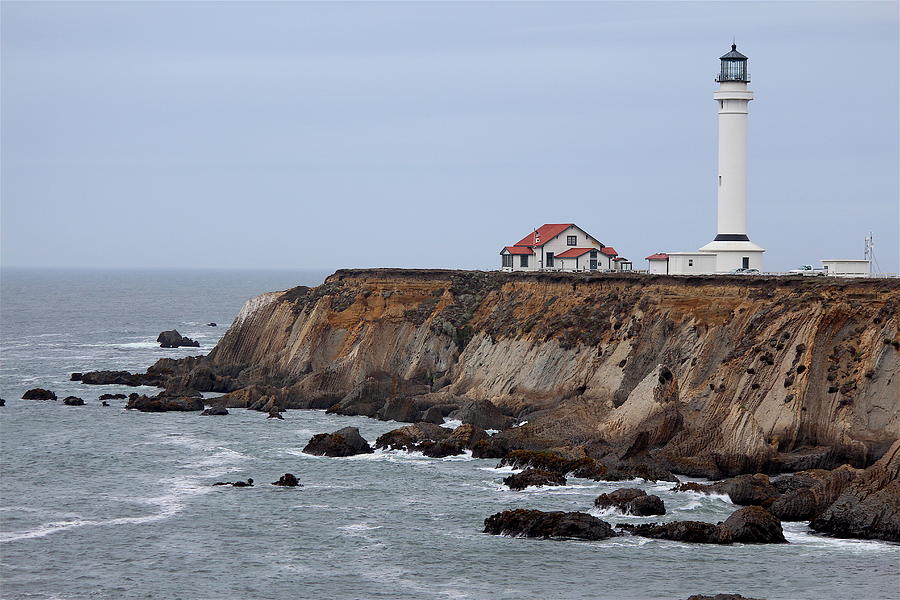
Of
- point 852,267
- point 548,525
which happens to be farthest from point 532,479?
point 852,267

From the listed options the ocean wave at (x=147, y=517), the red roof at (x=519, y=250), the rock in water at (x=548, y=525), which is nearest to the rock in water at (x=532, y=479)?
the rock in water at (x=548, y=525)

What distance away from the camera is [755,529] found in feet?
143

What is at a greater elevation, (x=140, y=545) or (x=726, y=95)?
(x=726, y=95)

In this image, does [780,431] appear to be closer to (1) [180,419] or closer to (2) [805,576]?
(2) [805,576]

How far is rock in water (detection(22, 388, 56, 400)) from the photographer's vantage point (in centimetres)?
8050

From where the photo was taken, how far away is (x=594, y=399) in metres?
68.1

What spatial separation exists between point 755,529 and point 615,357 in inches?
1062

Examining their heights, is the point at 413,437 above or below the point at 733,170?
below

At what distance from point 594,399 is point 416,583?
29821 mm

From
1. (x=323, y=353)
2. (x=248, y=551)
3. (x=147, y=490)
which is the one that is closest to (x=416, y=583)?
(x=248, y=551)

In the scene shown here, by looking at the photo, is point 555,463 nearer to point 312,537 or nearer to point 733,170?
point 312,537

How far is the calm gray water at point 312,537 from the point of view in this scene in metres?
39.2

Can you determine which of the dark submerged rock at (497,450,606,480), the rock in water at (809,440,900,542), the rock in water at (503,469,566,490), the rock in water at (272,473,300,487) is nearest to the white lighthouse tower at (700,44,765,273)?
the dark submerged rock at (497,450,606,480)

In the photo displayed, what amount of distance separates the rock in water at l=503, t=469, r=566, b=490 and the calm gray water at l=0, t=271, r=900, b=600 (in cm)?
55
